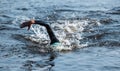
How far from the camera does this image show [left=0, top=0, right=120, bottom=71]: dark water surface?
10.1m

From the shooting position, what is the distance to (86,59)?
10672 mm

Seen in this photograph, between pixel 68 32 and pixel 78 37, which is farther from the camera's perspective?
pixel 68 32

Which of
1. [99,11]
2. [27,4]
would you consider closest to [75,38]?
[99,11]

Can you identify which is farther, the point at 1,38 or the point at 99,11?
the point at 99,11

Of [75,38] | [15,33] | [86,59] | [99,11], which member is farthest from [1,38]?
[99,11]

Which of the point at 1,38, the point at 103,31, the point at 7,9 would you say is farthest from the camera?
the point at 7,9

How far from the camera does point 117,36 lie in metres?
13.3

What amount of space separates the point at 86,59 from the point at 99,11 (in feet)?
25.9

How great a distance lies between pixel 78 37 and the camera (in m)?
13.4

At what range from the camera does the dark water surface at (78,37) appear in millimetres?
10125

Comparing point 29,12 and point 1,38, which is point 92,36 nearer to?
point 1,38

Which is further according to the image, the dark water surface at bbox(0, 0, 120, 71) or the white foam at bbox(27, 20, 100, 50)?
the white foam at bbox(27, 20, 100, 50)

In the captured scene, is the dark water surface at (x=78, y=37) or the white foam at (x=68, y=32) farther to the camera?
the white foam at (x=68, y=32)

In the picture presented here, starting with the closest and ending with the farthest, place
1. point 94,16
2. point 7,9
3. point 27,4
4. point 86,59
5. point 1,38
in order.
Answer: point 86,59
point 1,38
point 94,16
point 7,9
point 27,4
